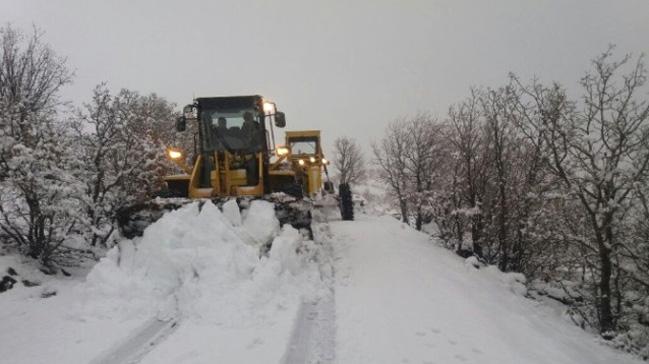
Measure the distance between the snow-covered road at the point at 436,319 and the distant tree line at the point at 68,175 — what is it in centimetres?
538

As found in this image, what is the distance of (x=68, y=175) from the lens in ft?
27.0

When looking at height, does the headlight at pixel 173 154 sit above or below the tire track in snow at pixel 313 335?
above

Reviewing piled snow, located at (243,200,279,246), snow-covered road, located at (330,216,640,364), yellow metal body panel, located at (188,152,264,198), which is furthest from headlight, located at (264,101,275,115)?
snow-covered road, located at (330,216,640,364)

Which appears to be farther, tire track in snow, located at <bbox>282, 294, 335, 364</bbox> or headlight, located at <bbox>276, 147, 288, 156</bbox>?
headlight, located at <bbox>276, 147, 288, 156</bbox>

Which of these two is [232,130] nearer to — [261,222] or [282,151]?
[282,151]

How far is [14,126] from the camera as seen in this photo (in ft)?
27.7

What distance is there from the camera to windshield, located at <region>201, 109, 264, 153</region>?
1005 centimetres

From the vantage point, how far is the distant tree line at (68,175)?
782 cm

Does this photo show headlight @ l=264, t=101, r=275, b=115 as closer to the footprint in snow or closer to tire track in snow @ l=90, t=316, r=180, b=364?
tire track in snow @ l=90, t=316, r=180, b=364

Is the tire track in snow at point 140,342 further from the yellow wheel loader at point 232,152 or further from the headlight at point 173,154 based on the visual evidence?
the headlight at point 173,154

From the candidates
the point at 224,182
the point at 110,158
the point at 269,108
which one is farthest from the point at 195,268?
the point at 110,158

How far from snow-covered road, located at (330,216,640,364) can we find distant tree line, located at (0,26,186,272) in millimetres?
5383

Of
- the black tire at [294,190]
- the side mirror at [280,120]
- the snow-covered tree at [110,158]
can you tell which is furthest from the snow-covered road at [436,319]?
the snow-covered tree at [110,158]

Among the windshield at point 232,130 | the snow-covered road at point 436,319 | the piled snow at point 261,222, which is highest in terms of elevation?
the windshield at point 232,130
